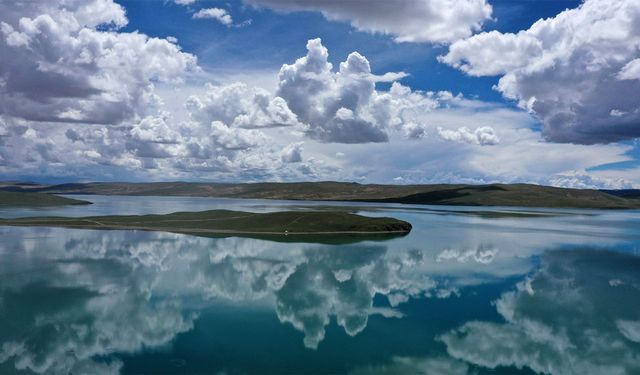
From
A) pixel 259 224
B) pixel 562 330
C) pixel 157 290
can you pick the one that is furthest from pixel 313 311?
pixel 259 224

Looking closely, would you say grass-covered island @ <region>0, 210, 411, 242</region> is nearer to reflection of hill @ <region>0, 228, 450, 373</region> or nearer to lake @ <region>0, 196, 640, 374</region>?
reflection of hill @ <region>0, 228, 450, 373</region>

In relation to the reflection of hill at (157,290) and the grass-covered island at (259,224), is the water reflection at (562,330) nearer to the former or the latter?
the reflection of hill at (157,290)

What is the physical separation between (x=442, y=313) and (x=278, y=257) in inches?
1517

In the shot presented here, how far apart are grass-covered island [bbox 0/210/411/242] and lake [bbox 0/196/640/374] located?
1172 inches

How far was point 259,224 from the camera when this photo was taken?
122750 mm

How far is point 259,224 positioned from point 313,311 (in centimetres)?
7667

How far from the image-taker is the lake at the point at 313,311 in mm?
34125

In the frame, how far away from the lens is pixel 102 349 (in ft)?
117

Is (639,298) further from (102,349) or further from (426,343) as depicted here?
(102,349)

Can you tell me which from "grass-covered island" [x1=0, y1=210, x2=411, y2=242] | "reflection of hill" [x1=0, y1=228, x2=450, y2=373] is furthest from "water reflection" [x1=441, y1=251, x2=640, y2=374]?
"grass-covered island" [x1=0, y1=210, x2=411, y2=242]

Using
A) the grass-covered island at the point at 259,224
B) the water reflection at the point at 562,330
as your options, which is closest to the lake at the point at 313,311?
the water reflection at the point at 562,330

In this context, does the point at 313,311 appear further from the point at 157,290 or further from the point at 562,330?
the point at 562,330

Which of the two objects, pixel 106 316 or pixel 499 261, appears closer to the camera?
pixel 106 316

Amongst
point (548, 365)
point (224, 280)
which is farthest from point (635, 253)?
point (224, 280)
